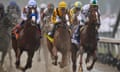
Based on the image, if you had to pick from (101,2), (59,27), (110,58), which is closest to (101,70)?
(110,58)

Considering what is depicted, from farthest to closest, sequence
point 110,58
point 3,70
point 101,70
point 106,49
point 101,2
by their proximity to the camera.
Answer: point 101,2
point 106,49
point 110,58
point 101,70
point 3,70

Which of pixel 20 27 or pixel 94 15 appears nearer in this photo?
pixel 94 15

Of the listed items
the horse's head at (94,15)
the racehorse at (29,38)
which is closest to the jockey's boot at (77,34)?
the horse's head at (94,15)

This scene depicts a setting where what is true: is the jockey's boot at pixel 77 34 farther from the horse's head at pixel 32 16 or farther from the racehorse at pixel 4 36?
the racehorse at pixel 4 36

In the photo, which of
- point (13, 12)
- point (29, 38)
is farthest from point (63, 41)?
point (13, 12)

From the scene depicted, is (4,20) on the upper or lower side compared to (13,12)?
upper

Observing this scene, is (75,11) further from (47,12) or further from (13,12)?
(13,12)

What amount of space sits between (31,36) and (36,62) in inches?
161

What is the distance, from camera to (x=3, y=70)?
47.0 ft

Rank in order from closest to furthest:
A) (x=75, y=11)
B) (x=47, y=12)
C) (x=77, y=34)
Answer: (x=77, y=34) < (x=75, y=11) < (x=47, y=12)

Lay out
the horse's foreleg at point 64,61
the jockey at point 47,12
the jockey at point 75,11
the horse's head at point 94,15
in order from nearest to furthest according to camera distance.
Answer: the horse's head at point 94,15 → the horse's foreleg at point 64,61 → the jockey at point 75,11 → the jockey at point 47,12

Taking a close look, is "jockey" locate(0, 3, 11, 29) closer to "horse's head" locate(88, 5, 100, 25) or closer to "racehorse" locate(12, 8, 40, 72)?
"racehorse" locate(12, 8, 40, 72)

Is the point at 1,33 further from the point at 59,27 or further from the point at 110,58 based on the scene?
the point at 110,58

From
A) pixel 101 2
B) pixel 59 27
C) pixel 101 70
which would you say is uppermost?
pixel 59 27
